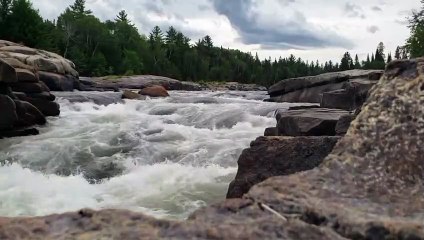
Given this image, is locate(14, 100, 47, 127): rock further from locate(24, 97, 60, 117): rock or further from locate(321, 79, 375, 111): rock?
locate(321, 79, 375, 111): rock

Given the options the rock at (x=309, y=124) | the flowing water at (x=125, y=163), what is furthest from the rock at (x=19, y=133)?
the rock at (x=309, y=124)

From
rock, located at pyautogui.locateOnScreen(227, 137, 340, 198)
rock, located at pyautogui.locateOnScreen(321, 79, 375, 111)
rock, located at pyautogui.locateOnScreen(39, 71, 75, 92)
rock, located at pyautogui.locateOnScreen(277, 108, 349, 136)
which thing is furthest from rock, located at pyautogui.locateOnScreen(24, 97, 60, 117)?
rock, located at pyautogui.locateOnScreen(39, 71, 75, 92)

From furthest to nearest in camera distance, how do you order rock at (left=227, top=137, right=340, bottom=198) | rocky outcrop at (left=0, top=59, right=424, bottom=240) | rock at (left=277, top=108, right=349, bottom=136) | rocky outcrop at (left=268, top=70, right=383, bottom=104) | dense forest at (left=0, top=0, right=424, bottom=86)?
dense forest at (left=0, top=0, right=424, bottom=86) → rocky outcrop at (left=268, top=70, right=383, bottom=104) → rock at (left=277, top=108, right=349, bottom=136) → rock at (left=227, top=137, right=340, bottom=198) → rocky outcrop at (left=0, top=59, right=424, bottom=240)

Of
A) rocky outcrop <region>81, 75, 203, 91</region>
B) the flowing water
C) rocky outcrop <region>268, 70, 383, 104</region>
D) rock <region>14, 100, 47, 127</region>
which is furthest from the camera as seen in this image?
rocky outcrop <region>81, 75, 203, 91</region>

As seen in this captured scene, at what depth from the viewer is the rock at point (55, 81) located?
1132 inches

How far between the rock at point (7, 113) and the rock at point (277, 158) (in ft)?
30.2

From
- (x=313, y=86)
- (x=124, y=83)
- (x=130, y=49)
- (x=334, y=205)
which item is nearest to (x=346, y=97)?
(x=313, y=86)

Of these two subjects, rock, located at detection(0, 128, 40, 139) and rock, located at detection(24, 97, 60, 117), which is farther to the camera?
rock, located at detection(24, 97, 60, 117)

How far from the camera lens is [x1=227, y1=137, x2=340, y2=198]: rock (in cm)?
547

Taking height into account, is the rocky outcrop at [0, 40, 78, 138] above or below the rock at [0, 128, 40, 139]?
above

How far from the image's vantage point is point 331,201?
2.28 metres

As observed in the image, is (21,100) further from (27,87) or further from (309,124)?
(309,124)

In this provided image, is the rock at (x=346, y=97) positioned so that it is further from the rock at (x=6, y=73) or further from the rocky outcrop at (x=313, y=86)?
the rock at (x=6, y=73)

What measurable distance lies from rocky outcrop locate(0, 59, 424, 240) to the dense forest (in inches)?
1239
